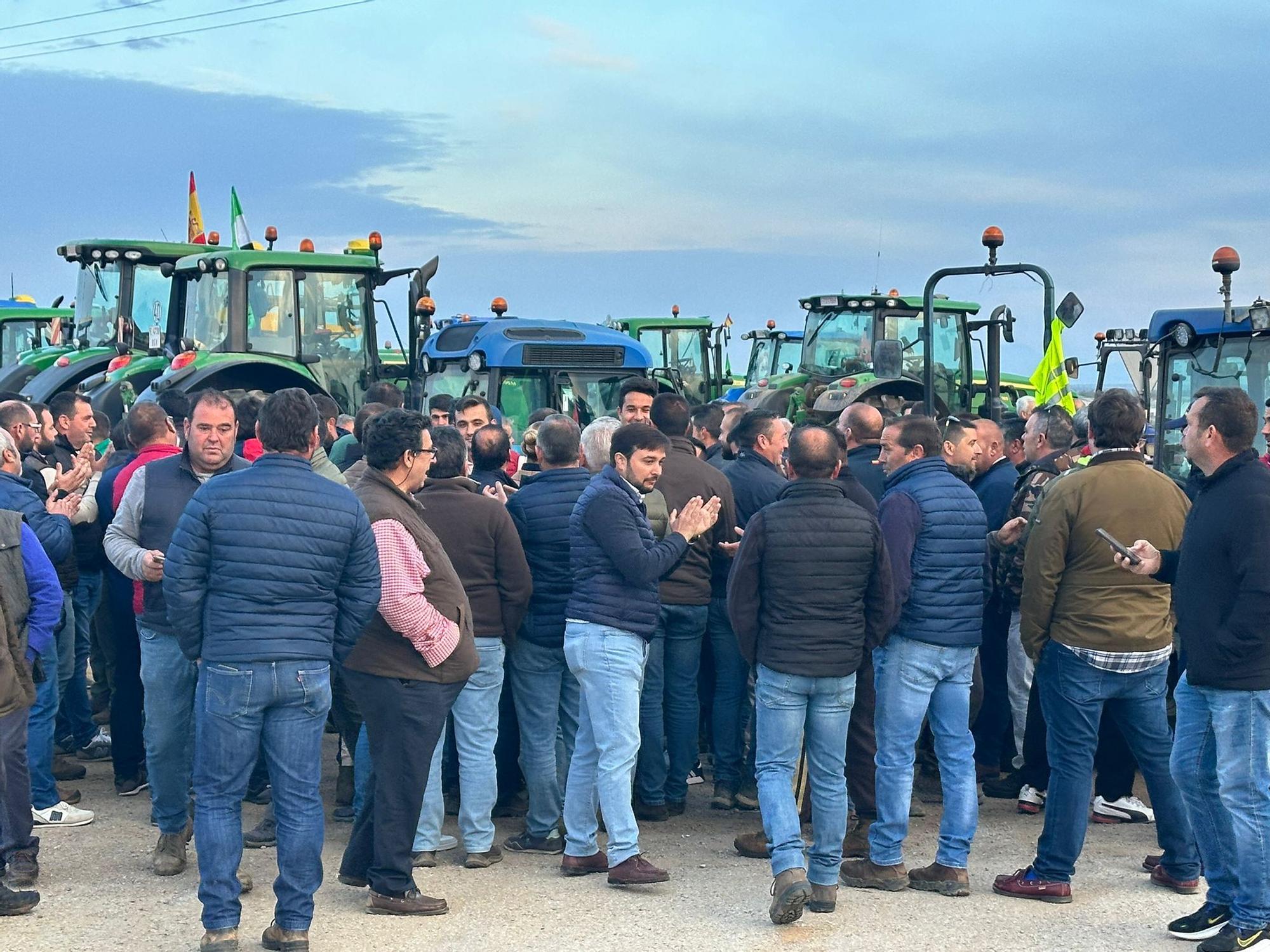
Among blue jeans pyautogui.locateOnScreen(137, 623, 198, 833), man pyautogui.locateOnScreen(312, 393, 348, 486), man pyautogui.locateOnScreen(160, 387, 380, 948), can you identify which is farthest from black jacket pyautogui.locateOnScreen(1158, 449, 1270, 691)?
blue jeans pyautogui.locateOnScreen(137, 623, 198, 833)

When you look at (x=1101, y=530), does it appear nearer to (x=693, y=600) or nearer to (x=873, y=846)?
(x=873, y=846)

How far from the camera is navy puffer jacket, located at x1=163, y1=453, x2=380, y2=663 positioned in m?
5.05

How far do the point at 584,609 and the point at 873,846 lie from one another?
1.49 meters

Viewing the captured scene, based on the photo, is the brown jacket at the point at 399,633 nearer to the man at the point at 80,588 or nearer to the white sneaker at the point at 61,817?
the white sneaker at the point at 61,817

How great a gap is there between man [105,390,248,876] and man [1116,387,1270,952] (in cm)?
379

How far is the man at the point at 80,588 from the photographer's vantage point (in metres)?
7.53

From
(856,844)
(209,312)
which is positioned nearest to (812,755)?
(856,844)

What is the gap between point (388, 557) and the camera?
18.1ft

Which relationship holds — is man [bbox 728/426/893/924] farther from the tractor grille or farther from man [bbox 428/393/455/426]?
the tractor grille

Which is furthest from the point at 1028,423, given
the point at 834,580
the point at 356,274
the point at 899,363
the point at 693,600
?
the point at 356,274

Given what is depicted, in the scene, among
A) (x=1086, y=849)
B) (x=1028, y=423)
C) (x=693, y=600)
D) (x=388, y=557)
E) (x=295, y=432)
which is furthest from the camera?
(x=1028, y=423)

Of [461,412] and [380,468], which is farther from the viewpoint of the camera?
[461,412]

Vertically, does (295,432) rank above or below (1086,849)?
above

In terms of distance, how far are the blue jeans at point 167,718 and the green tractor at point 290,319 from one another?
302 inches
